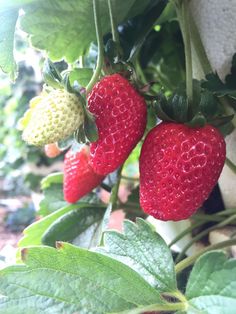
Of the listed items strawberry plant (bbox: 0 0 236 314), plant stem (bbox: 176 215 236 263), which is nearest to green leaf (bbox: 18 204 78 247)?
strawberry plant (bbox: 0 0 236 314)

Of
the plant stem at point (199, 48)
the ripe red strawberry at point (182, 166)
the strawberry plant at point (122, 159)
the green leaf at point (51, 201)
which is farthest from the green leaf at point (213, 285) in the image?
the green leaf at point (51, 201)

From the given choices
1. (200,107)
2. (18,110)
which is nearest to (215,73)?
(200,107)

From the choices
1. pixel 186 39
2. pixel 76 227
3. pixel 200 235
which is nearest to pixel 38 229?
pixel 76 227

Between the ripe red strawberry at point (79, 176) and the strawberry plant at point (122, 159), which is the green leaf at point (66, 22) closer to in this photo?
the strawberry plant at point (122, 159)

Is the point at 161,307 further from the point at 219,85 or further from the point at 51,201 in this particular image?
the point at 51,201

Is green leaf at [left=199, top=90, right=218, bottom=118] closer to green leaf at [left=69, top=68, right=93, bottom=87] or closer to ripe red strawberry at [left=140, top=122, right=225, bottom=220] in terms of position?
ripe red strawberry at [left=140, top=122, right=225, bottom=220]

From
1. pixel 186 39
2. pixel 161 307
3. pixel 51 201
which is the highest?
pixel 186 39

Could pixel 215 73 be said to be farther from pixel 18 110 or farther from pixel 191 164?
pixel 18 110
